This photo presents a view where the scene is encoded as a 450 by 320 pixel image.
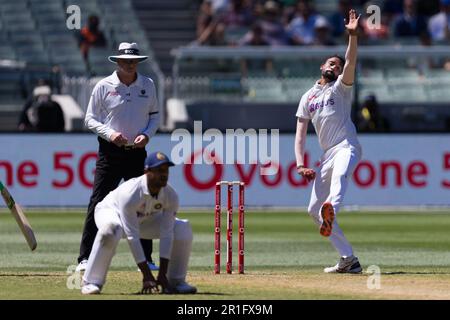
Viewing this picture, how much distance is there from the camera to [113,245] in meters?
11.5

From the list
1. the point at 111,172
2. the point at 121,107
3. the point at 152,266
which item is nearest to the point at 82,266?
the point at 152,266

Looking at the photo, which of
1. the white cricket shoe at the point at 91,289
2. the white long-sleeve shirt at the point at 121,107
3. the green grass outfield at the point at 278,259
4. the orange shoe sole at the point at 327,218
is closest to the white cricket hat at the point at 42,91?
the green grass outfield at the point at 278,259

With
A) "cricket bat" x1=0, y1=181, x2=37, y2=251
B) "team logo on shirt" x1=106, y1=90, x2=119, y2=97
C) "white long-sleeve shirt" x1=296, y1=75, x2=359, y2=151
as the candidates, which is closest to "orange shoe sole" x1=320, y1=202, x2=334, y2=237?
"white long-sleeve shirt" x1=296, y1=75, x2=359, y2=151

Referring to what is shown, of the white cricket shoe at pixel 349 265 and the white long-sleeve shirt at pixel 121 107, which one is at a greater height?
the white long-sleeve shirt at pixel 121 107

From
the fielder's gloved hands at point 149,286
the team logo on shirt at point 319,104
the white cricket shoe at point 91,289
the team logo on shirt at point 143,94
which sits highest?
the team logo on shirt at point 143,94

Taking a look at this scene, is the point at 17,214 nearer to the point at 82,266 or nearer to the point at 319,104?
the point at 82,266

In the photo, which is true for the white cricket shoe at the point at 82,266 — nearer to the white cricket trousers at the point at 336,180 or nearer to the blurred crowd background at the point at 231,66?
the white cricket trousers at the point at 336,180

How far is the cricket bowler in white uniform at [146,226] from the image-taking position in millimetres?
11344

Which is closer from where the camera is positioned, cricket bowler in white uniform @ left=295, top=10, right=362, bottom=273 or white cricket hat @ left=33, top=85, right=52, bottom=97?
cricket bowler in white uniform @ left=295, top=10, right=362, bottom=273

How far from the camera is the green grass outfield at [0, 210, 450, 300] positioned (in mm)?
12023

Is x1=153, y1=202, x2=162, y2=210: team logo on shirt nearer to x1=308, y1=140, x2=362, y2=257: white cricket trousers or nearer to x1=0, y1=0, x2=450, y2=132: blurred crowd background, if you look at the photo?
x1=308, y1=140, x2=362, y2=257: white cricket trousers

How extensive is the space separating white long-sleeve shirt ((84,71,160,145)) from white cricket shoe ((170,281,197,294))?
2504 millimetres

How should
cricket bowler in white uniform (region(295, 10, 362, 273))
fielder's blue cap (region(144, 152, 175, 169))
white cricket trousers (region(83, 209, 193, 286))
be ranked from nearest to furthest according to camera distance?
fielder's blue cap (region(144, 152, 175, 169)) < white cricket trousers (region(83, 209, 193, 286)) < cricket bowler in white uniform (region(295, 10, 362, 273))

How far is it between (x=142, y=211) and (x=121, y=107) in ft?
8.74
